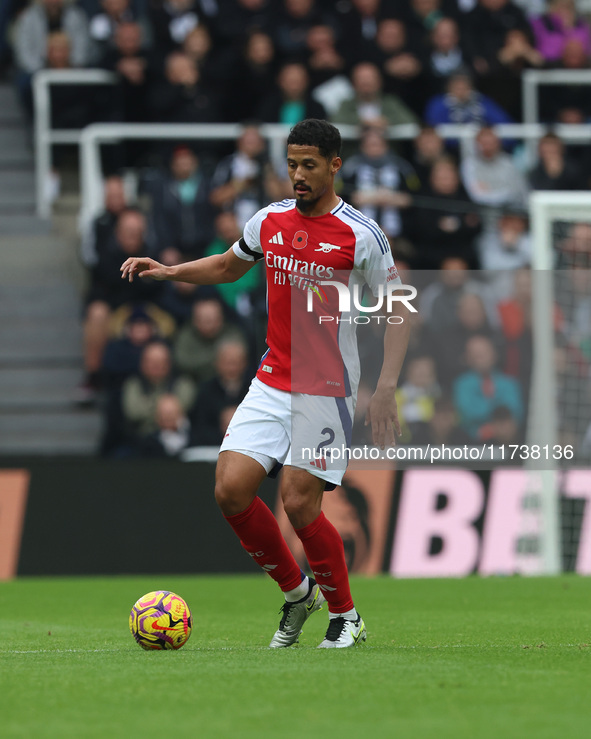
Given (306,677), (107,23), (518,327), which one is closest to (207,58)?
(107,23)

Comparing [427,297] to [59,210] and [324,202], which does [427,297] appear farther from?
[324,202]

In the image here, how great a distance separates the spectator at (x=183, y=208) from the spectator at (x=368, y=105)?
1.92 metres

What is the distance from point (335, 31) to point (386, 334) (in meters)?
10.3

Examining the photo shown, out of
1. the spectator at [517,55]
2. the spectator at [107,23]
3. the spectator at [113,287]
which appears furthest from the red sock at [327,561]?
the spectator at [517,55]


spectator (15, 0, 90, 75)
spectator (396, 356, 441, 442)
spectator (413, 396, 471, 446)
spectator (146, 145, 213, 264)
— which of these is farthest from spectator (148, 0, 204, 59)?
spectator (413, 396, 471, 446)

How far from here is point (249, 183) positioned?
46.2ft

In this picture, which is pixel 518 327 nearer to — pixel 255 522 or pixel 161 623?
pixel 255 522

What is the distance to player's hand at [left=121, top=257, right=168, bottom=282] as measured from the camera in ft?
22.2

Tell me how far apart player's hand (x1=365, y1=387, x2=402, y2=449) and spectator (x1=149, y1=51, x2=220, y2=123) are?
371 inches

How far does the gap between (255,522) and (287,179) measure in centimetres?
789

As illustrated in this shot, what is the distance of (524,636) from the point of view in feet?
23.8

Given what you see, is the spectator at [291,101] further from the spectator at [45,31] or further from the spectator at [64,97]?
the spectator at [45,31]

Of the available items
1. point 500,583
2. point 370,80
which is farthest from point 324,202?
point 370,80

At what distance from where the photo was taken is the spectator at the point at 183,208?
1417cm
